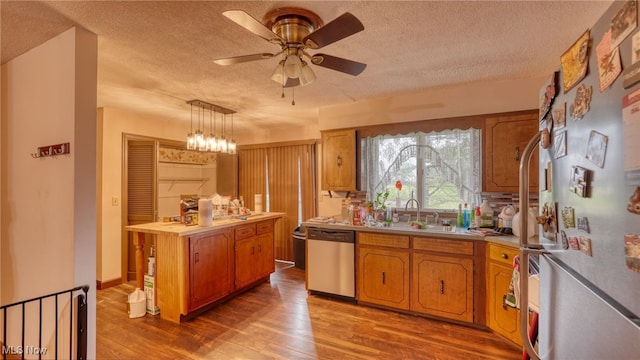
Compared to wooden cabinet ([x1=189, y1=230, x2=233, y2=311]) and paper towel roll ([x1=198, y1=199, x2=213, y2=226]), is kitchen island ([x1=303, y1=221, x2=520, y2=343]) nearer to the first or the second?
wooden cabinet ([x1=189, y1=230, x2=233, y2=311])

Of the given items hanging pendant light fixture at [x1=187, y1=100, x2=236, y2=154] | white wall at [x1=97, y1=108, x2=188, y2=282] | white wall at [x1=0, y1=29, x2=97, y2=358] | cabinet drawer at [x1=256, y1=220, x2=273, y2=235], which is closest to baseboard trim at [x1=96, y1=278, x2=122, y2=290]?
white wall at [x1=97, y1=108, x2=188, y2=282]

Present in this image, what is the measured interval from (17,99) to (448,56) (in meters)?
3.46

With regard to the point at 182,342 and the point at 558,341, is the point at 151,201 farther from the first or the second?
the point at 558,341

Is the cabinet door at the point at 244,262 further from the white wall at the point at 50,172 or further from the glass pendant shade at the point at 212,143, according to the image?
the white wall at the point at 50,172

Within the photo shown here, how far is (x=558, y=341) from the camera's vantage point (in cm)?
96

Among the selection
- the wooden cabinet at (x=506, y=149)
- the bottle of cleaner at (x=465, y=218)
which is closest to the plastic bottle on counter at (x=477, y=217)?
the bottle of cleaner at (x=465, y=218)

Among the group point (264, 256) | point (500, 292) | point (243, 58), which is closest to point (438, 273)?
point (500, 292)

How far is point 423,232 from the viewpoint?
288 cm

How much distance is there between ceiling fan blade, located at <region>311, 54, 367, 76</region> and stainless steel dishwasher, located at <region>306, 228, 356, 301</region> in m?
1.90

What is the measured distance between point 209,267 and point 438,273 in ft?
7.61

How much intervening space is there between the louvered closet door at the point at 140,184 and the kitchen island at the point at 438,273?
2869 mm

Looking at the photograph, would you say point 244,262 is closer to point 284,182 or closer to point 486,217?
point 284,182

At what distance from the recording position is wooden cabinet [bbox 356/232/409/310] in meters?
2.98

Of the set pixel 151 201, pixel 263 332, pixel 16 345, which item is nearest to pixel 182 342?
pixel 263 332
